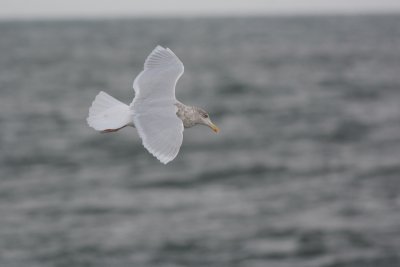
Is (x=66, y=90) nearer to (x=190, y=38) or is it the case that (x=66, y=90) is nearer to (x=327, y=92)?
(x=327, y=92)

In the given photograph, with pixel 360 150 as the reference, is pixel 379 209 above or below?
below

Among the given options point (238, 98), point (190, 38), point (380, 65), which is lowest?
point (238, 98)

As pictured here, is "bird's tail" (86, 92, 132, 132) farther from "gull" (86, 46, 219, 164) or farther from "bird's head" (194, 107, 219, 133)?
"bird's head" (194, 107, 219, 133)

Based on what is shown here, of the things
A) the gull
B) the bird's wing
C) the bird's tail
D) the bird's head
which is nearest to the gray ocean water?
the bird's head

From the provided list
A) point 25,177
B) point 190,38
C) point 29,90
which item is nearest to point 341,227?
point 25,177

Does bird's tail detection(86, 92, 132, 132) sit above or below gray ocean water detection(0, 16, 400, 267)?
below

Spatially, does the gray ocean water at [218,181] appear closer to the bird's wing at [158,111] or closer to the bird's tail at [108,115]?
the bird's tail at [108,115]

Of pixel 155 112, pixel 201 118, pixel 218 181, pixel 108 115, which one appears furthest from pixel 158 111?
pixel 218 181
